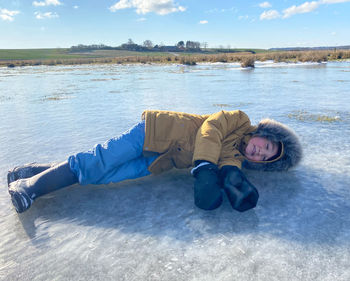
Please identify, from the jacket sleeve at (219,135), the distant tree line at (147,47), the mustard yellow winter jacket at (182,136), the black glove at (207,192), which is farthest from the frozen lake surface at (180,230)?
the distant tree line at (147,47)

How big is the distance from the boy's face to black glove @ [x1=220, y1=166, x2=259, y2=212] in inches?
16.8

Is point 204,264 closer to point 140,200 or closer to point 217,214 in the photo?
point 217,214

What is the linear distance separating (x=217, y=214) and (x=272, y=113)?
356 centimetres

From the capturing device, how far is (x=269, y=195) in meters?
2.14

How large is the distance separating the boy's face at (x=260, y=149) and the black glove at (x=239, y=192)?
1.40 feet

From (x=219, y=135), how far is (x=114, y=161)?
0.91 metres

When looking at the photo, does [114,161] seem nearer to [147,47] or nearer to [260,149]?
[260,149]

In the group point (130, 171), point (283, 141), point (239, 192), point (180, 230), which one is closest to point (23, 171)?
point (130, 171)

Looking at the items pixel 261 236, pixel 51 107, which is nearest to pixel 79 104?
pixel 51 107

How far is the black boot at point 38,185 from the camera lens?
197 cm

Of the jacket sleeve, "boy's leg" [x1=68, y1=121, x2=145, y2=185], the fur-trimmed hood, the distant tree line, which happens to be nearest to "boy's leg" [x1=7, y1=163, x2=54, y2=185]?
"boy's leg" [x1=68, y1=121, x2=145, y2=185]

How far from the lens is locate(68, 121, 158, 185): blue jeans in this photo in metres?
Answer: 2.31

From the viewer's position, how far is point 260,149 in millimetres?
2410

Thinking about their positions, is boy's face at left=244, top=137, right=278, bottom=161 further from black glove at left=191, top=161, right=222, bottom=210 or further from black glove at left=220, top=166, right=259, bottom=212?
black glove at left=191, top=161, right=222, bottom=210
